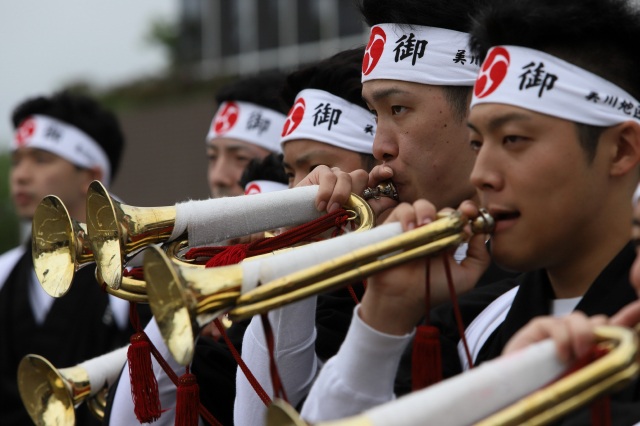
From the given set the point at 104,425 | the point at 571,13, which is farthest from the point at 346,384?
the point at 104,425

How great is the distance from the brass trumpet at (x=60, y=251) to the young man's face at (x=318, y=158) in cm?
87

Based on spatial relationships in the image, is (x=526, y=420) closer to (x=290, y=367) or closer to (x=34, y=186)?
(x=290, y=367)

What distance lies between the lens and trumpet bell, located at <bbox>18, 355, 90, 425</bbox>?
365 centimetres

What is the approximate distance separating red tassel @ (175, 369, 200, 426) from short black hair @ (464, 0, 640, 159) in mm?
1214

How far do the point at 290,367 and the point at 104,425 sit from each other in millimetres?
820

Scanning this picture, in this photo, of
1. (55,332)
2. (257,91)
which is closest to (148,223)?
(257,91)

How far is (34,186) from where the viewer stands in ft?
21.7

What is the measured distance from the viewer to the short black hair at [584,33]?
2459 millimetres

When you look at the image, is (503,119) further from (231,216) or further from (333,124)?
(333,124)

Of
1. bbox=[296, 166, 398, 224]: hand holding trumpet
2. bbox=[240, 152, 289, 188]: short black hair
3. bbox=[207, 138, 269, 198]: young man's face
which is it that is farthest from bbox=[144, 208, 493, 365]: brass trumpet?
bbox=[207, 138, 269, 198]: young man's face

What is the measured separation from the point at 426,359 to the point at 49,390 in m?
1.77

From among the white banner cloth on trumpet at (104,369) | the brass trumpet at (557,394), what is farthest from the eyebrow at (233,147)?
the brass trumpet at (557,394)

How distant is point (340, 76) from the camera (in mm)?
3998

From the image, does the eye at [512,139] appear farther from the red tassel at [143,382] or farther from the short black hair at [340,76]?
the short black hair at [340,76]
